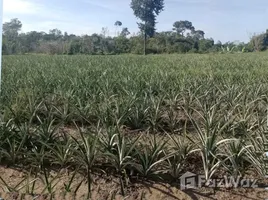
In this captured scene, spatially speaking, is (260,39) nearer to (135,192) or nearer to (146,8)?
(146,8)

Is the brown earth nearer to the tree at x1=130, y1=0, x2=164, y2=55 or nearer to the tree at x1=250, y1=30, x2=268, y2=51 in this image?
the tree at x1=130, y1=0, x2=164, y2=55

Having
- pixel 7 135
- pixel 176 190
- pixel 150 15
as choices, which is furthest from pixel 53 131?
pixel 150 15

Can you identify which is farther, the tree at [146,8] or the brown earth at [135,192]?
the tree at [146,8]

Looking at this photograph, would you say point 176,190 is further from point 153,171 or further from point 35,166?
point 35,166

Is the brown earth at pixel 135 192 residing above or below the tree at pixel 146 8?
below

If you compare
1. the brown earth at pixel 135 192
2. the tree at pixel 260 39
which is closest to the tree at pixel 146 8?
the brown earth at pixel 135 192

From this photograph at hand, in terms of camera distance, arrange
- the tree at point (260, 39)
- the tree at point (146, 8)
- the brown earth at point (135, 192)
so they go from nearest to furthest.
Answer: the brown earth at point (135, 192) < the tree at point (146, 8) < the tree at point (260, 39)

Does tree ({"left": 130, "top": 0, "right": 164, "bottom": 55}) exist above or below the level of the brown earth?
above

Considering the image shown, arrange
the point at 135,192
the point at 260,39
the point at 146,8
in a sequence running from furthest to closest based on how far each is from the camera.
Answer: the point at 260,39 → the point at 146,8 → the point at 135,192

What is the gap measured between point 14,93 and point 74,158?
175 centimetres

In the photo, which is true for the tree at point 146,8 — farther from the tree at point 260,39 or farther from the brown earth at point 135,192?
the tree at point 260,39

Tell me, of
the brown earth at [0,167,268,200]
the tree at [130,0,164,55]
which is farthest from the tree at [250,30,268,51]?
the brown earth at [0,167,268,200]

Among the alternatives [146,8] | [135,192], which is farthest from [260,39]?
[135,192]

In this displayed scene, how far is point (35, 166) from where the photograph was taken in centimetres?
191
